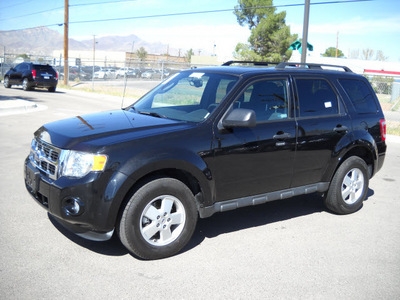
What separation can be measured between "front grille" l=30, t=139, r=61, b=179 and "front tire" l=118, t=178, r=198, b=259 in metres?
0.78

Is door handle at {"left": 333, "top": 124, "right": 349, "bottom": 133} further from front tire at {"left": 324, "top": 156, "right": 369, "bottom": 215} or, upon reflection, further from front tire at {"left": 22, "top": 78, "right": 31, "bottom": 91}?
front tire at {"left": 22, "top": 78, "right": 31, "bottom": 91}

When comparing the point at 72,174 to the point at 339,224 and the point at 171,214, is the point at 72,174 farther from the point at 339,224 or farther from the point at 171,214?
the point at 339,224

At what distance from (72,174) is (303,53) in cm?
1306

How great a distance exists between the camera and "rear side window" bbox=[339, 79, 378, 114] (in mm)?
5699

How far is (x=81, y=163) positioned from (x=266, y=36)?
3546 cm

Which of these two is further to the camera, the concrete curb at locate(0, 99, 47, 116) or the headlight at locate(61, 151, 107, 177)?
the concrete curb at locate(0, 99, 47, 116)

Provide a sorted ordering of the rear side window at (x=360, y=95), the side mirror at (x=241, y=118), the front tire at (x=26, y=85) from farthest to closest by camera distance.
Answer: the front tire at (x=26, y=85)
the rear side window at (x=360, y=95)
the side mirror at (x=241, y=118)

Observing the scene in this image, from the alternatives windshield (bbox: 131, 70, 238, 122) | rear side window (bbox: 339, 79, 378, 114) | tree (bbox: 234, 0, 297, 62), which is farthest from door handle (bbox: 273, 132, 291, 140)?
tree (bbox: 234, 0, 297, 62)

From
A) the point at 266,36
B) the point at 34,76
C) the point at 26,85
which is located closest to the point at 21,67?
the point at 26,85

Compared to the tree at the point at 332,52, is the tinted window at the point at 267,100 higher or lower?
lower

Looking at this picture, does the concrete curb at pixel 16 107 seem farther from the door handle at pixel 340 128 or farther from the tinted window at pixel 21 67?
the door handle at pixel 340 128

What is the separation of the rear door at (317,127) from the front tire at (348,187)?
0.62 feet

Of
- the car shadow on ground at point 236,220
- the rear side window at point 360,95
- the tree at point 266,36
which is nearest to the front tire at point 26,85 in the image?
the tree at point 266,36

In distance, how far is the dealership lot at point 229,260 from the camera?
3566mm
